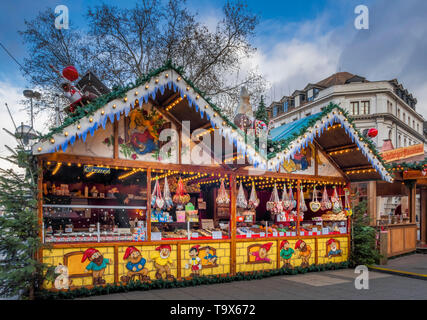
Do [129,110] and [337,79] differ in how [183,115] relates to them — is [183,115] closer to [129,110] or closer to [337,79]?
[129,110]

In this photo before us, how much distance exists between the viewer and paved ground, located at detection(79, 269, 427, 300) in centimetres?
698

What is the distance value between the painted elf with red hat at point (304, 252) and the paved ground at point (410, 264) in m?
2.59

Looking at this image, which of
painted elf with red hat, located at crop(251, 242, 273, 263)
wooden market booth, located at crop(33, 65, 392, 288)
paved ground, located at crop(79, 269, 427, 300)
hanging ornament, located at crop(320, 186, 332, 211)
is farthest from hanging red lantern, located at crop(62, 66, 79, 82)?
hanging ornament, located at crop(320, 186, 332, 211)

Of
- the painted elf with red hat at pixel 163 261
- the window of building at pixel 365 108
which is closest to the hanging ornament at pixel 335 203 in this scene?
the painted elf with red hat at pixel 163 261

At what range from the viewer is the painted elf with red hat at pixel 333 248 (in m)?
10.5

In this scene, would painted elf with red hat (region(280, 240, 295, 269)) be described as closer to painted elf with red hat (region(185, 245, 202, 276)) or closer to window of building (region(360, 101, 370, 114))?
painted elf with red hat (region(185, 245, 202, 276))

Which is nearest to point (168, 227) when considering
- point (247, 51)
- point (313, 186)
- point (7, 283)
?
point (7, 283)

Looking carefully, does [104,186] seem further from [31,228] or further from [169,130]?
[31,228]

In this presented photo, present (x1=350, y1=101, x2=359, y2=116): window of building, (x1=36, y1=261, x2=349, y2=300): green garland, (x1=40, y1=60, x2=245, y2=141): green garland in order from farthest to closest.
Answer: (x1=350, y1=101, x2=359, y2=116): window of building, (x1=36, y1=261, x2=349, y2=300): green garland, (x1=40, y1=60, x2=245, y2=141): green garland

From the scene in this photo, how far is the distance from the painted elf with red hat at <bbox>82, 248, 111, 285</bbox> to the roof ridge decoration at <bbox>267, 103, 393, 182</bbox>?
170 inches

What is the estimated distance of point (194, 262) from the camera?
810 cm

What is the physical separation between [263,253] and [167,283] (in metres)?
2.88

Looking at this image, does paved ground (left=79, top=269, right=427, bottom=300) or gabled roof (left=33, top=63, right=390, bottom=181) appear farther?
paved ground (left=79, top=269, right=427, bottom=300)

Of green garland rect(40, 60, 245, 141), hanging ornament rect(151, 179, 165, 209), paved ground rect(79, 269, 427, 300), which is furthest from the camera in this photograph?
hanging ornament rect(151, 179, 165, 209)
